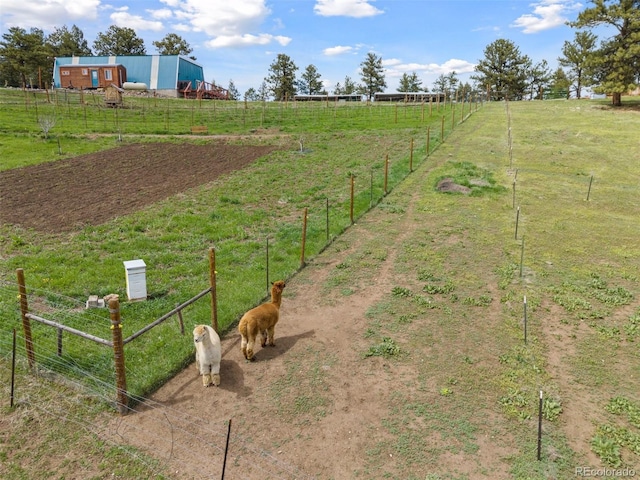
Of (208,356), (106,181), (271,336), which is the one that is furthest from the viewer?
(106,181)

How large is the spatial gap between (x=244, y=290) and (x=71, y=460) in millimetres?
5068

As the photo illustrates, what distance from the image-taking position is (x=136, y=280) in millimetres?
9195

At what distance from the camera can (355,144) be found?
28906 mm

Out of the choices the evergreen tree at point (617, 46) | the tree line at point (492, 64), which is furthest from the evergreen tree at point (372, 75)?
the evergreen tree at point (617, 46)

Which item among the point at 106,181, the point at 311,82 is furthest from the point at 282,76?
the point at 106,181

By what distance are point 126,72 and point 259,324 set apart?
61.2 metres

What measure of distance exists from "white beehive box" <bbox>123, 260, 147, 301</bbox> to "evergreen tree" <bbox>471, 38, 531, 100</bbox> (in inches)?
2972

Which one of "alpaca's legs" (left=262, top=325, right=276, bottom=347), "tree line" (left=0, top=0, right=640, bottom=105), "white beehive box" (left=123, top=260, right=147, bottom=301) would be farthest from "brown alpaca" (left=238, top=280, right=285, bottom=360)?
"tree line" (left=0, top=0, right=640, bottom=105)

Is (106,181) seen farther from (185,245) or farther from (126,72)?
(126,72)

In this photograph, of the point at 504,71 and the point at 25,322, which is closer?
the point at 25,322

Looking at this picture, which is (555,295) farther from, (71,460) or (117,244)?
(117,244)

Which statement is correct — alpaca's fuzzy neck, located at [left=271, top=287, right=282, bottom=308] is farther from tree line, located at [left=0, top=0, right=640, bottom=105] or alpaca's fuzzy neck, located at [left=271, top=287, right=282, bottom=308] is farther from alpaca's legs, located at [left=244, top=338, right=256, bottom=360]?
tree line, located at [left=0, top=0, right=640, bottom=105]

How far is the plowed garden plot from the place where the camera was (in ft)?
50.2

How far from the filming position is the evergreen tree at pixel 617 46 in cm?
3466
